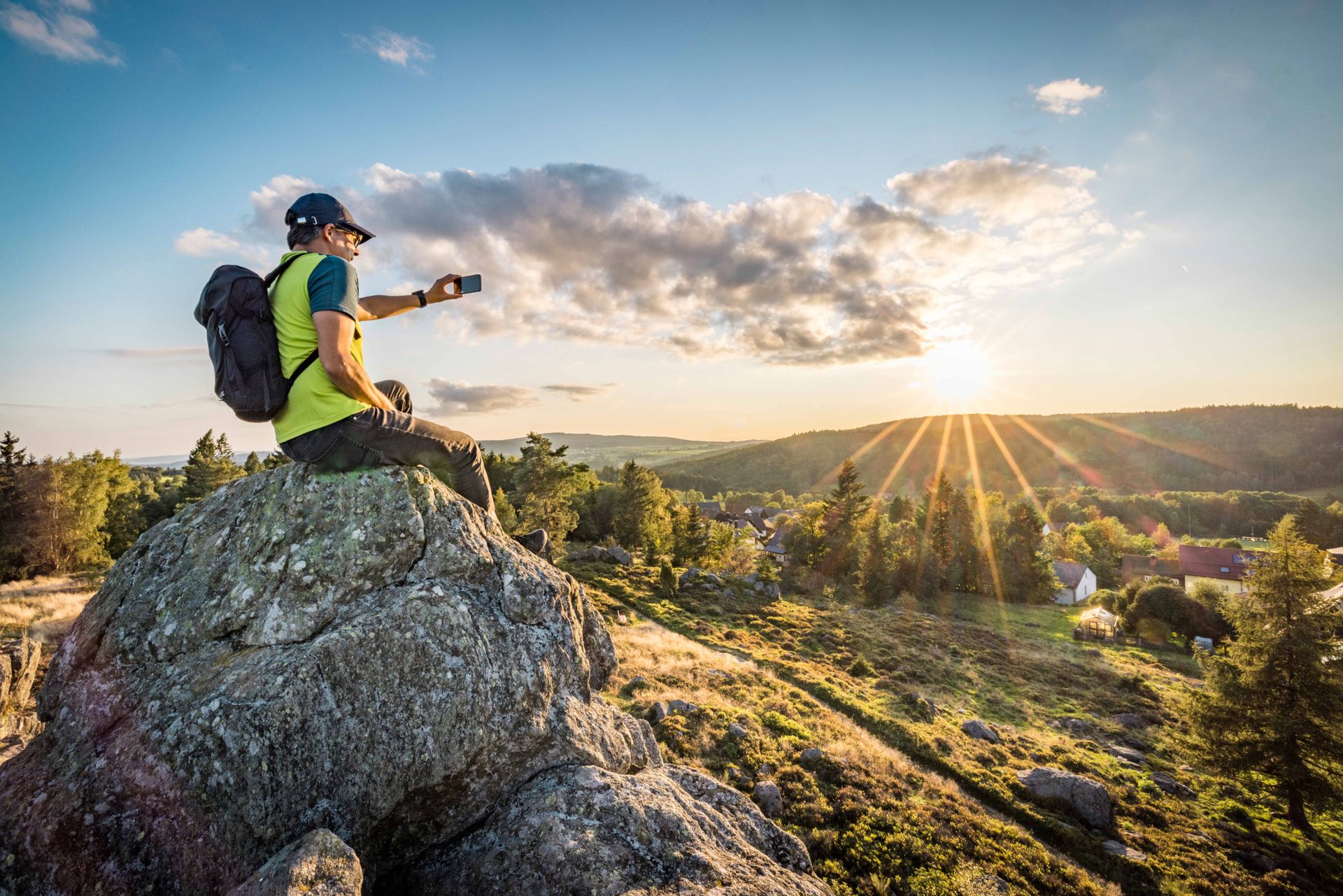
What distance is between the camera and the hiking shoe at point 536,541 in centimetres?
728

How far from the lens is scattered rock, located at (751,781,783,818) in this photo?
12.3m

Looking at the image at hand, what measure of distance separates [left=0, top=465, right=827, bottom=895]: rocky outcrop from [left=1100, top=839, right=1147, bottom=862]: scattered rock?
55.9ft

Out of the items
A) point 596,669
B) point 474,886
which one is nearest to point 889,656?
point 596,669

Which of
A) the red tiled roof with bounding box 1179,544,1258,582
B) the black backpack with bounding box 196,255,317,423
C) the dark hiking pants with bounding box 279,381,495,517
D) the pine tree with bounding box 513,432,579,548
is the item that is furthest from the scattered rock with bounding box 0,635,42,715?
the red tiled roof with bounding box 1179,544,1258,582

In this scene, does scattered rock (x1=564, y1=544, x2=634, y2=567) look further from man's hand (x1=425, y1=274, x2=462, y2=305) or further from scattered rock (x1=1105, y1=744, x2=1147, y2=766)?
man's hand (x1=425, y1=274, x2=462, y2=305)

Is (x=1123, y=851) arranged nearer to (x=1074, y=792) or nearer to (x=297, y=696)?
(x=1074, y=792)

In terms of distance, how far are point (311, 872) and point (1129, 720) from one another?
40.6 meters

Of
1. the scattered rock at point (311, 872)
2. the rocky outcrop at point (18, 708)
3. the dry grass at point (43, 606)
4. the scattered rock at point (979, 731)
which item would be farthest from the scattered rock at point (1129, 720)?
the dry grass at point (43, 606)

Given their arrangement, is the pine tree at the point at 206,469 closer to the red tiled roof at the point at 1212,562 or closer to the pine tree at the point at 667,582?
the pine tree at the point at 667,582

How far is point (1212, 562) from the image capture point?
67.2 meters

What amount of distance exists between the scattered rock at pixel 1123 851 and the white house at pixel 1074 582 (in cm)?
6817

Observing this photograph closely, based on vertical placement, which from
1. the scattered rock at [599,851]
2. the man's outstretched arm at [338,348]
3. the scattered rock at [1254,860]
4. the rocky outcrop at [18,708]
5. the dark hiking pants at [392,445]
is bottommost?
the scattered rock at [1254,860]

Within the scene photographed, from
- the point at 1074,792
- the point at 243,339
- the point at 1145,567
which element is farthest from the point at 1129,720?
the point at 1145,567

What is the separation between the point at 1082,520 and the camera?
123812 millimetres
